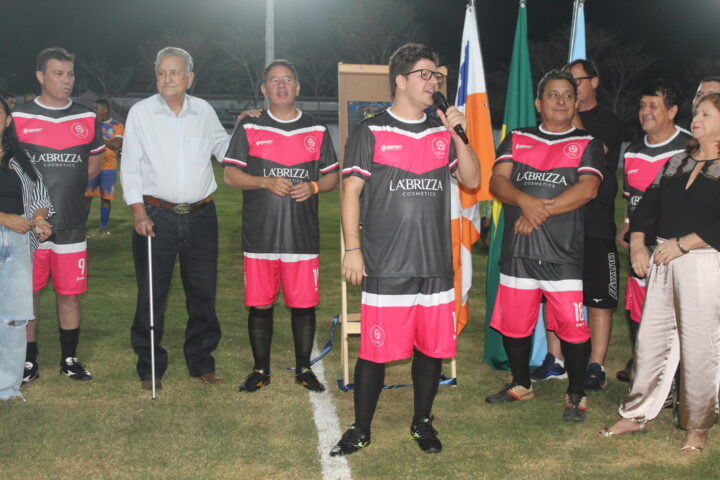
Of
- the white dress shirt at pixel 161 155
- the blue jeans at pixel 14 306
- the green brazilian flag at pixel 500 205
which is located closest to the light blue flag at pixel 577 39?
the green brazilian flag at pixel 500 205

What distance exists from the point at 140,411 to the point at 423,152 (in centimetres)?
258

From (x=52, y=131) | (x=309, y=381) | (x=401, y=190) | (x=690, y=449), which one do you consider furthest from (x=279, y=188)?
(x=690, y=449)

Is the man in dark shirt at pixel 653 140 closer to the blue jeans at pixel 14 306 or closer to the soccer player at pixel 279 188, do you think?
the soccer player at pixel 279 188

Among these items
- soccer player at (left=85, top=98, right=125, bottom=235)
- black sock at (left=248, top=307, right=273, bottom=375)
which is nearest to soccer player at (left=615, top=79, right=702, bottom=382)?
black sock at (left=248, top=307, right=273, bottom=375)

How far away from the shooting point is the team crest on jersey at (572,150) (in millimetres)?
4930

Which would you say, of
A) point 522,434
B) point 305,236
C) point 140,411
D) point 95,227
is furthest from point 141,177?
point 95,227

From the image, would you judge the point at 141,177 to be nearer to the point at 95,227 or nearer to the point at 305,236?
the point at 305,236

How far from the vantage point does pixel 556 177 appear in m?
4.96

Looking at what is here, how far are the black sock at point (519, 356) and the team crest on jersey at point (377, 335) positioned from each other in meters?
1.32

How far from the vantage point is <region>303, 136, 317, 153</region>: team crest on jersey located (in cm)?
531

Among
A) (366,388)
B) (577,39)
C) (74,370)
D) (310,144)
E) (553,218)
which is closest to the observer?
→ (366,388)

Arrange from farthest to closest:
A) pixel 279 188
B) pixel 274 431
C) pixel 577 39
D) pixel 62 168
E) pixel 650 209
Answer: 1. pixel 577 39
2. pixel 62 168
3. pixel 279 188
4. pixel 274 431
5. pixel 650 209

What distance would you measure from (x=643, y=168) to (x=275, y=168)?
257cm

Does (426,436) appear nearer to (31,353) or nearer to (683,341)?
(683,341)
